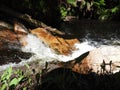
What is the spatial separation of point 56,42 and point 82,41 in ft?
7.18

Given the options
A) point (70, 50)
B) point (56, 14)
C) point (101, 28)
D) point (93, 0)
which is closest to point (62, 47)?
point (70, 50)

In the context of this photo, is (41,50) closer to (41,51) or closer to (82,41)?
(41,51)

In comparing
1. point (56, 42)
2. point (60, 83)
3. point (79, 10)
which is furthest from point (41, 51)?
point (79, 10)

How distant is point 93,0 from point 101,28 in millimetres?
3940

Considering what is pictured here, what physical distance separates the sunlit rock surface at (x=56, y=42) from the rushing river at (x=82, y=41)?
171 millimetres

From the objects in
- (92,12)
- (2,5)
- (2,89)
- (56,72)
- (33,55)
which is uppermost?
(92,12)

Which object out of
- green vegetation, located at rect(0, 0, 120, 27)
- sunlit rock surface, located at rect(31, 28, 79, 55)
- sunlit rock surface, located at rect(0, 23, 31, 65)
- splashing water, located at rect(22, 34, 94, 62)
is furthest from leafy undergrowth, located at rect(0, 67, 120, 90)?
green vegetation, located at rect(0, 0, 120, 27)

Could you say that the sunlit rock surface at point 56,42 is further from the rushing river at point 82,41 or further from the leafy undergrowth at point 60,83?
the leafy undergrowth at point 60,83

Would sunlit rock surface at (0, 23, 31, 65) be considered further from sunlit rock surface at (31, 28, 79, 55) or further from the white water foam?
sunlit rock surface at (31, 28, 79, 55)

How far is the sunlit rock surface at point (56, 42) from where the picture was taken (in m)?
9.51

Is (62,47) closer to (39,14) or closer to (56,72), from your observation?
(39,14)

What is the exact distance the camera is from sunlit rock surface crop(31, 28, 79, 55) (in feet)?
31.2

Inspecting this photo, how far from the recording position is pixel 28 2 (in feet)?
41.8

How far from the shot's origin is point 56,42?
992cm
